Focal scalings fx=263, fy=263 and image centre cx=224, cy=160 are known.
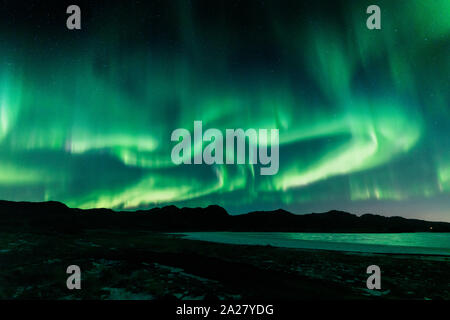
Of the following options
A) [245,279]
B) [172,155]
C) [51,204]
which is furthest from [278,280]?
[51,204]

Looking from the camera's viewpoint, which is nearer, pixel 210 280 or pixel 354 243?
pixel 210 280

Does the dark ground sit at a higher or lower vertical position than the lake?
higher

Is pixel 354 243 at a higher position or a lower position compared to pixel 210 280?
lower

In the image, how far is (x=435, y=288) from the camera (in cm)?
1425

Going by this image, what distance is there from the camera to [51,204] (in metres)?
186

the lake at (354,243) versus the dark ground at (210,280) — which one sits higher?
the dark ground at (210,280)

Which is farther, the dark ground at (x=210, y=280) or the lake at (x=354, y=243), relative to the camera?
the lake at (x=354, y=243)

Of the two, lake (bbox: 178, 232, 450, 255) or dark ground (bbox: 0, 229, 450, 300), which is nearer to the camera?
dark ground (bbox: 0, 229, 450, 300)
